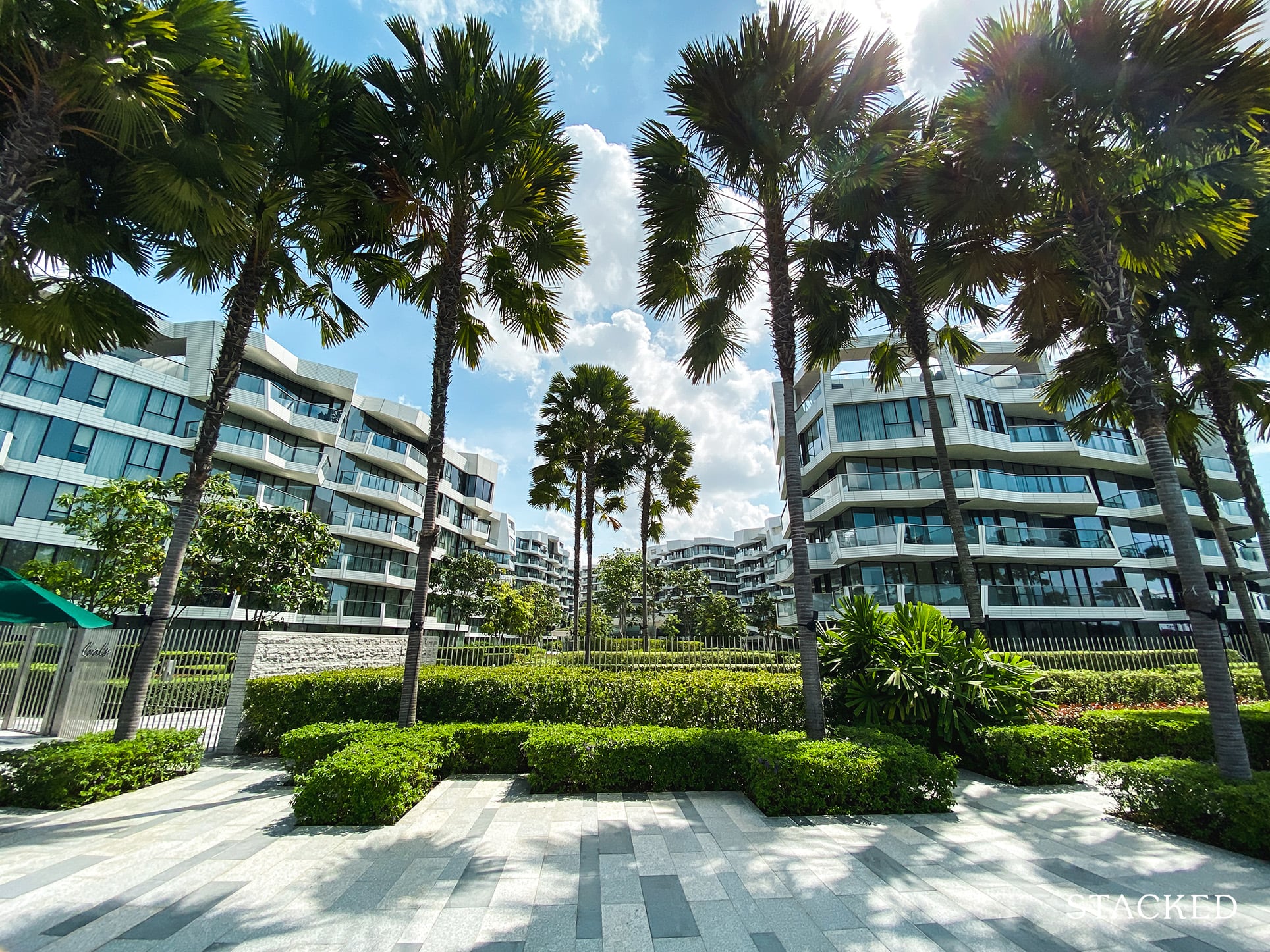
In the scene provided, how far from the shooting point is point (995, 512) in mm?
23094

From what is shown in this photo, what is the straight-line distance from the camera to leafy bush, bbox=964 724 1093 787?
6.73 m

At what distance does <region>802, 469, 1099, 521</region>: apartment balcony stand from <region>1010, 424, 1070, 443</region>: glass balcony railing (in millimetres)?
1570

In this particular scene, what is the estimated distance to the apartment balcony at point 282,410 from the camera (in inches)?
902

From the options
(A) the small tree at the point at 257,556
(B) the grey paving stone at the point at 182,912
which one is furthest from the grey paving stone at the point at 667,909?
(A) the small tree at the point at 257,556

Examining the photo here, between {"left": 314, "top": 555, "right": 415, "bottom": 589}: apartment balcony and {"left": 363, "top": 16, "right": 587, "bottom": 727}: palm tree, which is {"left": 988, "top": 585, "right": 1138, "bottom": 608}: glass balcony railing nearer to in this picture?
{"left": 363, "top": 16, "right": 587, "bottom": 727}: palm tree

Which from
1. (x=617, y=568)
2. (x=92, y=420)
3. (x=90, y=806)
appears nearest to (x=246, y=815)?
(x=90, y=806)

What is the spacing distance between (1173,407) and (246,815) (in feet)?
52.9

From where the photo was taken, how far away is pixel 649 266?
856 cm

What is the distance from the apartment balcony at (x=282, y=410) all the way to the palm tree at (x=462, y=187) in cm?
1889

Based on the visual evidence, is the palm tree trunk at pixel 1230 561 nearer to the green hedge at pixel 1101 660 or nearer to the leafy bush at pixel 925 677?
the green hedge at pixel 1101 660

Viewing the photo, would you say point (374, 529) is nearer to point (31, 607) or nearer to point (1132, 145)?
point (31, 607)

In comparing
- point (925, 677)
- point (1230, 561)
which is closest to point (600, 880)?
point (925, 677)

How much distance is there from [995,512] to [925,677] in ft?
65.4

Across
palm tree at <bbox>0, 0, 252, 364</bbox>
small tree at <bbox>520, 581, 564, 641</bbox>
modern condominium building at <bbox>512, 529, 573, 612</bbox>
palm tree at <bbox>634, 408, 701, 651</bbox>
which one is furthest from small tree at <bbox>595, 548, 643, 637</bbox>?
palm tree at <bbox>0, 0, 252, 364</bbox>
